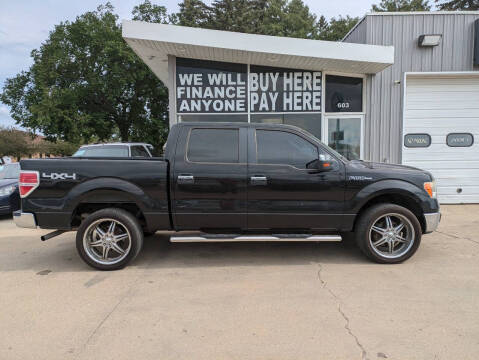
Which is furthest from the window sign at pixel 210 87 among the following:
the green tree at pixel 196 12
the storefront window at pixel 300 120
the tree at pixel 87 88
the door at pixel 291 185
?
the green tree at pixel 196 12

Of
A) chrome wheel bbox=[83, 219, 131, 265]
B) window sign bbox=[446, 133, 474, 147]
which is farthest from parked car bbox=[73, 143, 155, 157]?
window sign bbox=[446, 133, 474, 147]

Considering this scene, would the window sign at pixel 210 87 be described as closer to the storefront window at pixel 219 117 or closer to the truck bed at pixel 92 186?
the storefront window at pixel 219 117

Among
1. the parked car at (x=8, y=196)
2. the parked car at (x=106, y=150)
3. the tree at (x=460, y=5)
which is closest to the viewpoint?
the parked car at (x=8, y=196)

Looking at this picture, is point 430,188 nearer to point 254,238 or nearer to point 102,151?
point 254,238

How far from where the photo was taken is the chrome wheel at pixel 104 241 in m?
4.40

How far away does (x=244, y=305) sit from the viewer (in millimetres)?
3410

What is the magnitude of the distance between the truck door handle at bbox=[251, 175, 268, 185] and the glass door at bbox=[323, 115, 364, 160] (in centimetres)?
555

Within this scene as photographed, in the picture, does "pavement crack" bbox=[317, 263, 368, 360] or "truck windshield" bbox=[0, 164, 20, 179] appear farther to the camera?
"truck windshield" bbox=[0, 164, 20, 179]

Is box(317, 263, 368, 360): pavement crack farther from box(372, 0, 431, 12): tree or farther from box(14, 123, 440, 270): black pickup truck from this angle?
box(372, 0, 431, 12): tree

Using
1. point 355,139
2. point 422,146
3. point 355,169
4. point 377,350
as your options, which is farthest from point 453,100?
point 377,350

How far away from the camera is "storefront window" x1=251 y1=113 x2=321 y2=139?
9.41 metres

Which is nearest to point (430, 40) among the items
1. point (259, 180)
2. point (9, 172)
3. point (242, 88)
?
point (242, 88)

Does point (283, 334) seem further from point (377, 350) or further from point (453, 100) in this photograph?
point (453, 100)

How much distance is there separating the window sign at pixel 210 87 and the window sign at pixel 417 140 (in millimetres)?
4663
